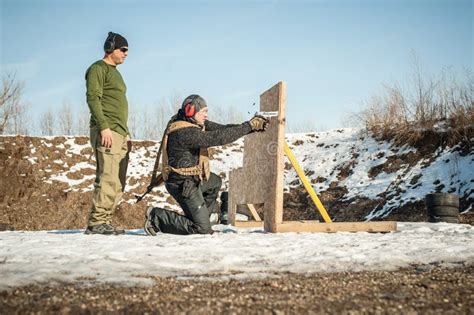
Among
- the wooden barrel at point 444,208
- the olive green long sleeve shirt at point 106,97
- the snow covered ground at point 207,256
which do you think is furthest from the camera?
the wooden barrel at point 444,208

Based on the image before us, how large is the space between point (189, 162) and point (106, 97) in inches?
41.3

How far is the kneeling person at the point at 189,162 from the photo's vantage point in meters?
4.74

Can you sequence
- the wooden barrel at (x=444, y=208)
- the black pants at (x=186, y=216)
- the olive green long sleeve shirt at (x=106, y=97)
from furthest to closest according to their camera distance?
the wooden barrel at (x=444, y=208), the black pants at (x=186, y=216), the olive green long sleeve shirt at (x=106, y=97)

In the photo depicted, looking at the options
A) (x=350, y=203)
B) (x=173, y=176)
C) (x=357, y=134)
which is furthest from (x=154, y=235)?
(x=357, y=134)

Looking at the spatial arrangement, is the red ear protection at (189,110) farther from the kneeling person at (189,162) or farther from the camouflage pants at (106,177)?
the camouflage pants at (106,177)

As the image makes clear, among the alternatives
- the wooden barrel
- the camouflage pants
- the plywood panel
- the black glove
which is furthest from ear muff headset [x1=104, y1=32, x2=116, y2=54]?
the wooden barrel

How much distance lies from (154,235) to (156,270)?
195 centimetres

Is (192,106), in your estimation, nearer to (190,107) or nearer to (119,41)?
(190,107)

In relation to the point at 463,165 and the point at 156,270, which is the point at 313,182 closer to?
the point at 463,165

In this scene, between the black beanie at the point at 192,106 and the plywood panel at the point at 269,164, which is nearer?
the black beanie at the point at 192,106

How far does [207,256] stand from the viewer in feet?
10.7

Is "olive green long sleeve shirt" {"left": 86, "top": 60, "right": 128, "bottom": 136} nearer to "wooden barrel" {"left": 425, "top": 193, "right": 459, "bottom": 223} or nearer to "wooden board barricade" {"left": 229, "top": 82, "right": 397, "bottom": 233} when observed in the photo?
"wooden board barricade" {"left": 229, "top": 82, "right": 397, "bottom": 233}

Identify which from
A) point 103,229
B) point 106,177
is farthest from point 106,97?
point 103,229

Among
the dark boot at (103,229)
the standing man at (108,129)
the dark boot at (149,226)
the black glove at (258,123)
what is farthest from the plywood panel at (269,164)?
the dark boot at (103,229)
